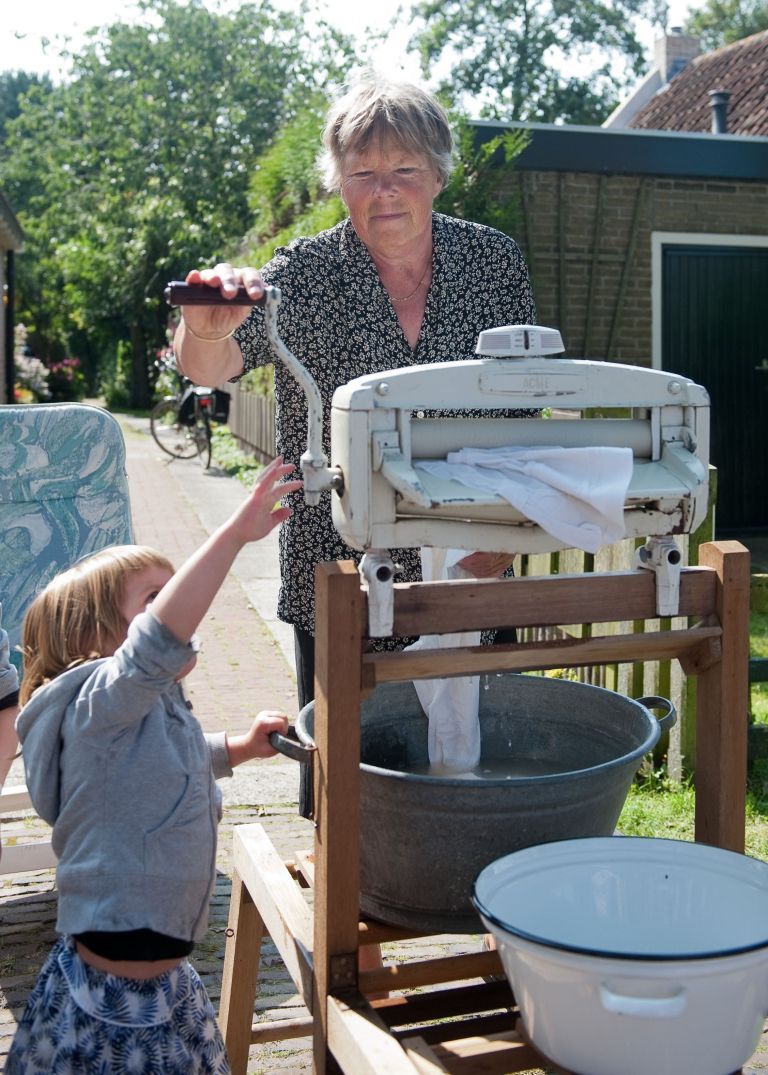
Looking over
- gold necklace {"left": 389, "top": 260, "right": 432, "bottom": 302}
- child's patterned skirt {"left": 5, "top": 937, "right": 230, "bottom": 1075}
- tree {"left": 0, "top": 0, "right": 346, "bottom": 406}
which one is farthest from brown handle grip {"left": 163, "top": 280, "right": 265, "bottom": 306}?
tree {"left": 0, "top": 0, "right": 346, "bottom": 406}

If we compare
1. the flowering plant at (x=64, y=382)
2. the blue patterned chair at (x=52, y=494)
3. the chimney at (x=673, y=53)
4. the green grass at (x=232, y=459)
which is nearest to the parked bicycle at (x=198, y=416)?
the green grass at (x=232, y=459)

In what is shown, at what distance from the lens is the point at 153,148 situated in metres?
27.7

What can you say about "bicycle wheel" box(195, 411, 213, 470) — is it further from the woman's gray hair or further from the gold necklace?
the woman's gray hair

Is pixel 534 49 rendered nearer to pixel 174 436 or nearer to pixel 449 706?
pixel 174 436

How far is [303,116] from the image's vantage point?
12.6 meters

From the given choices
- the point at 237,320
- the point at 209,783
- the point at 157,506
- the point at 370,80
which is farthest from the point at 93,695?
the point at 157,506

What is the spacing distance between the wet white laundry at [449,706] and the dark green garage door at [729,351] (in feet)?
Answer: 27.6

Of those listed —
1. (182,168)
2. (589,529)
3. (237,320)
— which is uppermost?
(182,168)

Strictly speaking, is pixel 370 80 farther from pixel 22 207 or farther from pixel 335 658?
pixel 22 207

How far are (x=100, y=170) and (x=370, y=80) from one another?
28.8 m

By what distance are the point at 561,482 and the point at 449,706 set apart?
58cm

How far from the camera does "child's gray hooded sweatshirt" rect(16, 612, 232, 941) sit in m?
1.79

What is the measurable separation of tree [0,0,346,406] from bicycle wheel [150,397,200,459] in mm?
6164

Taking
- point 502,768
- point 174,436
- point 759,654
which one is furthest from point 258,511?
point 174,436
